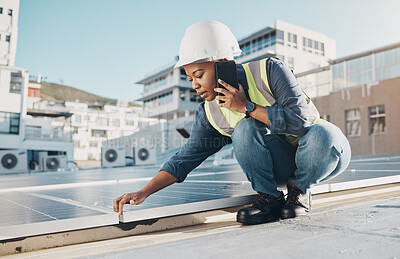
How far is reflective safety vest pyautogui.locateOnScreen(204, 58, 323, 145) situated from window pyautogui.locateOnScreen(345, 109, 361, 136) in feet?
76.5

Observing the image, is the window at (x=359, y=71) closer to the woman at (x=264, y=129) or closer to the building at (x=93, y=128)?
the woman at (x=264, y=129)

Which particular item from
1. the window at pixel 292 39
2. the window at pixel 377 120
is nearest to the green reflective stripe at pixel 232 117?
the window at pixel 377 120

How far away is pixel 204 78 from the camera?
2.15 metres

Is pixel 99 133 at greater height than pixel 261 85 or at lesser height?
greater

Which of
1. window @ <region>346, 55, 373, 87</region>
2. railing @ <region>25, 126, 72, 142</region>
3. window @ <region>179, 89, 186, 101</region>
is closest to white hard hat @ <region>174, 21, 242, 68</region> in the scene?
window @ <region>346, 55, 373, 87</region>

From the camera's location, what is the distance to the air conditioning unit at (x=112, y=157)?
814 inches

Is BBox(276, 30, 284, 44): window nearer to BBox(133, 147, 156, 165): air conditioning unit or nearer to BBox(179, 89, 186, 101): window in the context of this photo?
BBox(179, 89, 186, 101): window

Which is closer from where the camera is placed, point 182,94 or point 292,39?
point 292,39

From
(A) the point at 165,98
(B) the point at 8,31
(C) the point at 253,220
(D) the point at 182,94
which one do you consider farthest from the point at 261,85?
(A) the point at 165,98

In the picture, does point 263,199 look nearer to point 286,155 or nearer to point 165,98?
point 286,155

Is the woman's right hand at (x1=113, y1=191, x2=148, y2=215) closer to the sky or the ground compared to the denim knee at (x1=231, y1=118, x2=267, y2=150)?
closer to the ground

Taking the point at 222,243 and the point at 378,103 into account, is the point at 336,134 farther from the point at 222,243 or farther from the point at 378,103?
the point at 378,103

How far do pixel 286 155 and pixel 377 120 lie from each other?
75.2 ft

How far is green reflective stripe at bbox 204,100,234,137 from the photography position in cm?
246
